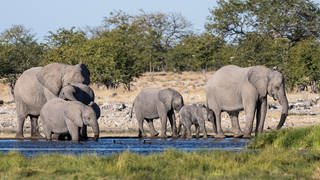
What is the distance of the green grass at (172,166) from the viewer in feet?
59.0

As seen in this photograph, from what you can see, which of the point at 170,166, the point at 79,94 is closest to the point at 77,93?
the point at 79,94

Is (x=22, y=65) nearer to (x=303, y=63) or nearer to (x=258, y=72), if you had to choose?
(x=303, y=63)

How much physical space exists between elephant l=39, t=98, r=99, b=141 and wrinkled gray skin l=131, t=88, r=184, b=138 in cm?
520

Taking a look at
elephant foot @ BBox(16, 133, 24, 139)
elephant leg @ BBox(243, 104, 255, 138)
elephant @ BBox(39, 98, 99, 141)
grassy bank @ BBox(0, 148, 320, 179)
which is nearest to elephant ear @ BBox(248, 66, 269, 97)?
elephant leg @ BBox(243, 104, 255, 138)

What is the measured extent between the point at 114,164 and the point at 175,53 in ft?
282

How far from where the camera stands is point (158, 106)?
40.6 metres

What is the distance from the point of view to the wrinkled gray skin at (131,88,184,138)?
4022 centimetres

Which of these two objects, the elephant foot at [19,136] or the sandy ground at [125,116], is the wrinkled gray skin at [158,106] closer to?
the sandy ground at [125,116]

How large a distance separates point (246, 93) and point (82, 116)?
7.07 m

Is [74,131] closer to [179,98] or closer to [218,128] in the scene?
[218,128]

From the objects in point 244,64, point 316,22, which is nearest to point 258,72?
point 244,64

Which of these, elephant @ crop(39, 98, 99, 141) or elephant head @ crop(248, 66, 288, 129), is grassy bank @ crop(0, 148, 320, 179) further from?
elephant head @ crop(248, 66, 288, 129)

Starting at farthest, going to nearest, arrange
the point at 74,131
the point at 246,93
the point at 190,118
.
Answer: the point at 190,118, the point at 246,93, the point at 74,131

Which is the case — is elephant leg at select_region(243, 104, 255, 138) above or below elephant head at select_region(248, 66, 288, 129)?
below
